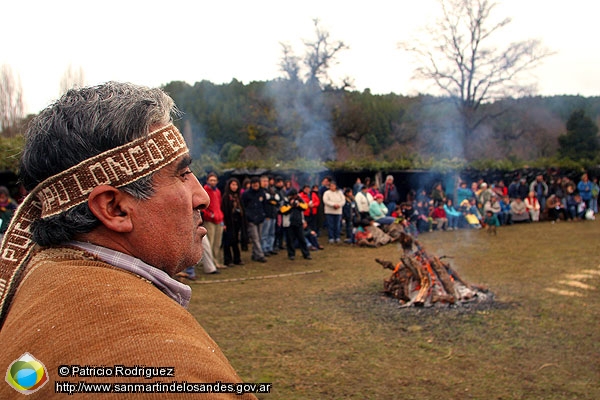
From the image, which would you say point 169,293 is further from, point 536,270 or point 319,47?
point 319,47

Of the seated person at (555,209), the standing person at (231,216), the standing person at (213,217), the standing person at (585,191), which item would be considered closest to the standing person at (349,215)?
the standing person at (231,216)

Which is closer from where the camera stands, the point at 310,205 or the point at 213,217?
the point at 213,217

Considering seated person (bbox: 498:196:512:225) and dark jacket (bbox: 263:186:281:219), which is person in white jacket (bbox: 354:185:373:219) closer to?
dark jacket (bbox: 263:186:281:219)

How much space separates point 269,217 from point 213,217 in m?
2.31

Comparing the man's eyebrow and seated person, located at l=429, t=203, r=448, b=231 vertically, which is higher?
the man's eyebrow

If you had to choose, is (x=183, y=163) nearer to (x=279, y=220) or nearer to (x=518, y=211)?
(x=279, y=220)

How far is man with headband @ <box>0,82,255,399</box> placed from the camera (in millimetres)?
918

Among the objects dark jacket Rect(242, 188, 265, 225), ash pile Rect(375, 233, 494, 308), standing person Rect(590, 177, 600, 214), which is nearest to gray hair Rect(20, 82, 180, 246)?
ash pile Rect(375, 233, 494, 308)

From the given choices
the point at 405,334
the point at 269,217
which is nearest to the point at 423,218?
the point at 269,217

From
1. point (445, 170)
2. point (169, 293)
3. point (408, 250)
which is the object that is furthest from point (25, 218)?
point (445, 170)

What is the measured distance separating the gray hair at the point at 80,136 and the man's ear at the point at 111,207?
0.9 inches

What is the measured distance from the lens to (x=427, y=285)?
727cm

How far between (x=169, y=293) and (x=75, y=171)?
1.21 ft

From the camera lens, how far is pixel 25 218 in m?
1.29
